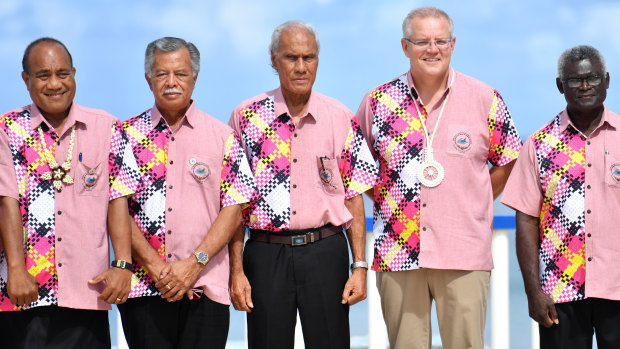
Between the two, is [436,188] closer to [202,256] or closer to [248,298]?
[248,298]

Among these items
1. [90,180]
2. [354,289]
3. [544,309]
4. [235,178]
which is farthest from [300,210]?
[544,309]

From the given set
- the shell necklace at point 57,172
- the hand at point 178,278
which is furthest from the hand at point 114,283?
the shell necklace at point 57,172

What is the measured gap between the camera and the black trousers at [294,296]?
3.75 metres

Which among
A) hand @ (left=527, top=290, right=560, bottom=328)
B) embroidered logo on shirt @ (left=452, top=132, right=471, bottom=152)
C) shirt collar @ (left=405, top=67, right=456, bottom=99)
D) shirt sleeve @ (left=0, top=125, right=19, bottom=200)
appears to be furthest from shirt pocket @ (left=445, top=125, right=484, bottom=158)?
shirt sleeve @ (left=0, top=125, right=19, bottom=200)

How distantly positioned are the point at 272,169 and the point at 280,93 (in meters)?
0.37

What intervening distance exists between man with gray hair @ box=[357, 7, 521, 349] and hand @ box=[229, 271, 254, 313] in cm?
63

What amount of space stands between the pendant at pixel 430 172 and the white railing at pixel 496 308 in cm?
97

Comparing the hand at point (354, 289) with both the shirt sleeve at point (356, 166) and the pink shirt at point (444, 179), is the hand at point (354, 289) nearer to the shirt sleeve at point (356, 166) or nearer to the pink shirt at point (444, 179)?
the pink shirt at point (444, 179)

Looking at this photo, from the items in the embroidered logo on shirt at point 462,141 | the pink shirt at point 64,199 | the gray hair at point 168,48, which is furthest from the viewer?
the embroidered logo on shirt at point 462,141

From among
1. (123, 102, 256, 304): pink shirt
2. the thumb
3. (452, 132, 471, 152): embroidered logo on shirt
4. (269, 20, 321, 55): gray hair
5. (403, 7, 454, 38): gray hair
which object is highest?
(403, 7, 454, 38): gray hair

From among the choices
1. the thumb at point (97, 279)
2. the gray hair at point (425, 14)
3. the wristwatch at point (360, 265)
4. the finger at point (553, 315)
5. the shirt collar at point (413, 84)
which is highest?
the gray hair at point (425, 14)

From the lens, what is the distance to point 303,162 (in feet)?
12.6

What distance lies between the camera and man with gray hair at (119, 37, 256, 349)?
11.9 feet

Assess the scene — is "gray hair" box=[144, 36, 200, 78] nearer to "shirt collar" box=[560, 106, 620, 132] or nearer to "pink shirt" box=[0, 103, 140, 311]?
"pink shirt" box=[0, 103, 140, 311]
